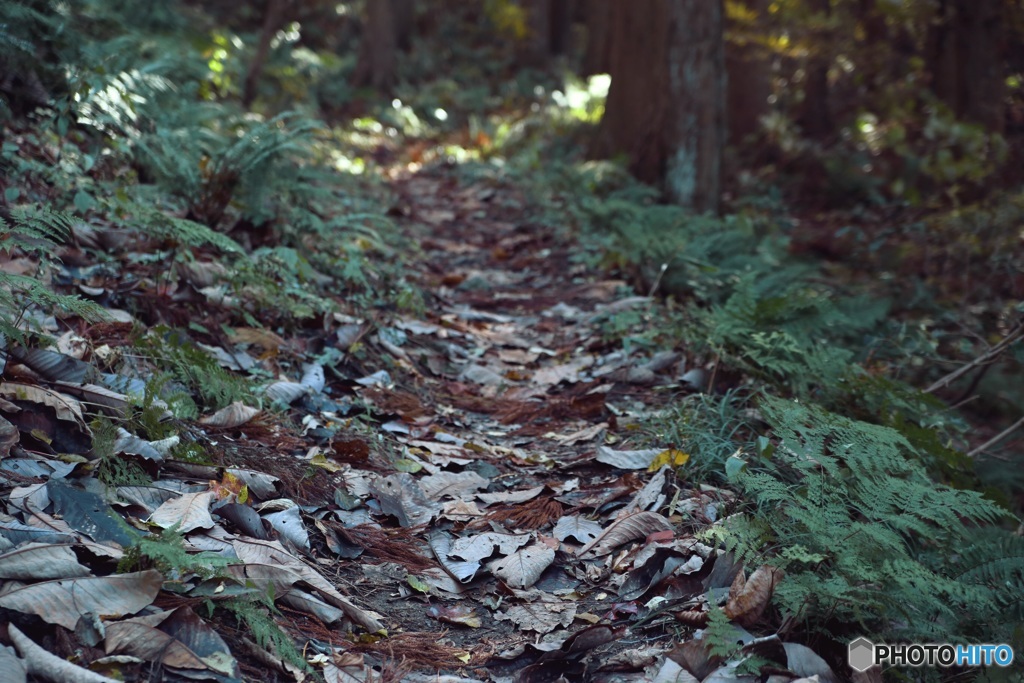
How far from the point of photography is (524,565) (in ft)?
8.91

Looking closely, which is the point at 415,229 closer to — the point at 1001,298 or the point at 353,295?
the point at 353,295

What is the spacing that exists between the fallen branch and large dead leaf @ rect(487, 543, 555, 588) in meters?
1.24

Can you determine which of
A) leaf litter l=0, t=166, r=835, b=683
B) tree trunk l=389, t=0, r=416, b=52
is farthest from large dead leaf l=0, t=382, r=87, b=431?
tree trunk l=389, t=0, r=416, b=52

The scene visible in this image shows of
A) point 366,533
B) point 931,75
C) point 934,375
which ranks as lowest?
point 934,375

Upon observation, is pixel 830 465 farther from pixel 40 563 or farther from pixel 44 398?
Result: pixel 44 398

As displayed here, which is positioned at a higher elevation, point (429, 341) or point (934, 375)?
point (429, 341)

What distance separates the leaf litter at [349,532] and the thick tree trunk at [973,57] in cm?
745

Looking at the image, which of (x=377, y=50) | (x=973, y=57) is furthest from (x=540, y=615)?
(x=377, y=50)

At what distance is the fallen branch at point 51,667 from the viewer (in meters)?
1.70

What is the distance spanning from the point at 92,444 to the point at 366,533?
0.86 meters

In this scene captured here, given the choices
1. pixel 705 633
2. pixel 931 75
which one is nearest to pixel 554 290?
pixel 705 633

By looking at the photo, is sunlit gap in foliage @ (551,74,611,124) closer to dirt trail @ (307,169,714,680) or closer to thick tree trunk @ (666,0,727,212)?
thick tree trunk @ (666,0,727,212)

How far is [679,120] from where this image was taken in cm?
803

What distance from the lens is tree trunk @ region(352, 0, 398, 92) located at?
627 inches
